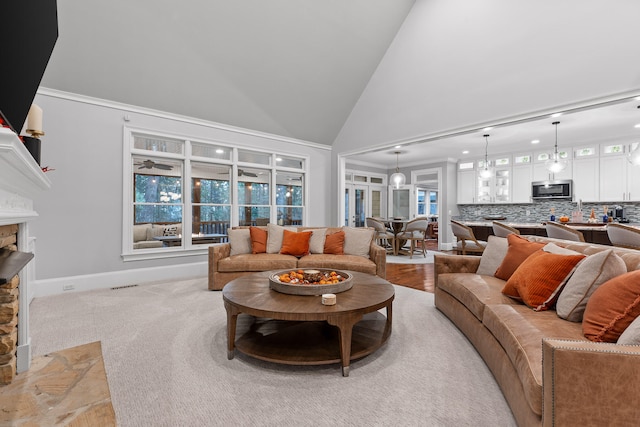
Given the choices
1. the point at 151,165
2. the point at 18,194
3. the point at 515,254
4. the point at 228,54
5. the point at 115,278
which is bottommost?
the point at 115,278

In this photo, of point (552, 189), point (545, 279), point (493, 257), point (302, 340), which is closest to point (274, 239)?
point (302, 340)

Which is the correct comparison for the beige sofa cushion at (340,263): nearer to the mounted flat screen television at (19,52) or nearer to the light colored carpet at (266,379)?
the light colored carpet at (266,379)

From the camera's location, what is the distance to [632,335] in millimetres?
1217

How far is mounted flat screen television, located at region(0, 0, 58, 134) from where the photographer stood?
5.29ft

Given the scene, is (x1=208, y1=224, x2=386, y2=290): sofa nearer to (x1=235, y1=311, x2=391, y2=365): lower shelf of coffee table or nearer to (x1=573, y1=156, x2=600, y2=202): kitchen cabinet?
(x1=235, y1=311, x2=391, y2=365): lower shelf of coffee table

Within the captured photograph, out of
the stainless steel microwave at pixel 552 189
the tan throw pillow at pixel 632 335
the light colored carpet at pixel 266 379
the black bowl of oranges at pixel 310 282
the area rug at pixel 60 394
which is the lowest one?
the area rug at pixel 60 394

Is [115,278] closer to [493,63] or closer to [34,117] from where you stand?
[34,117]

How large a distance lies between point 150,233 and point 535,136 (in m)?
7.54

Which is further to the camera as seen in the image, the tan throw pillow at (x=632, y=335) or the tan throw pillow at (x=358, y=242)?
the tan throw pillow at (x=358, y=242)

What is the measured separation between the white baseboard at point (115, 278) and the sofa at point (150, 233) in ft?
1.26

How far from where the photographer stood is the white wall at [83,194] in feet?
12.7

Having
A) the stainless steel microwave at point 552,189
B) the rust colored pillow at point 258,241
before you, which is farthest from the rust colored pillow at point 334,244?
the stainless steel microwave at point 552,189

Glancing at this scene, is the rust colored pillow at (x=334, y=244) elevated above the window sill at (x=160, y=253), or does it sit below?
above

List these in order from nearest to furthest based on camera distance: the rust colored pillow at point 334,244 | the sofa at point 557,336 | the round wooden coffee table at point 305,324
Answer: the sofa at point 557,336 < the round wooden coffee table at point 305,324 < the rust colored pillow at point 334,244
